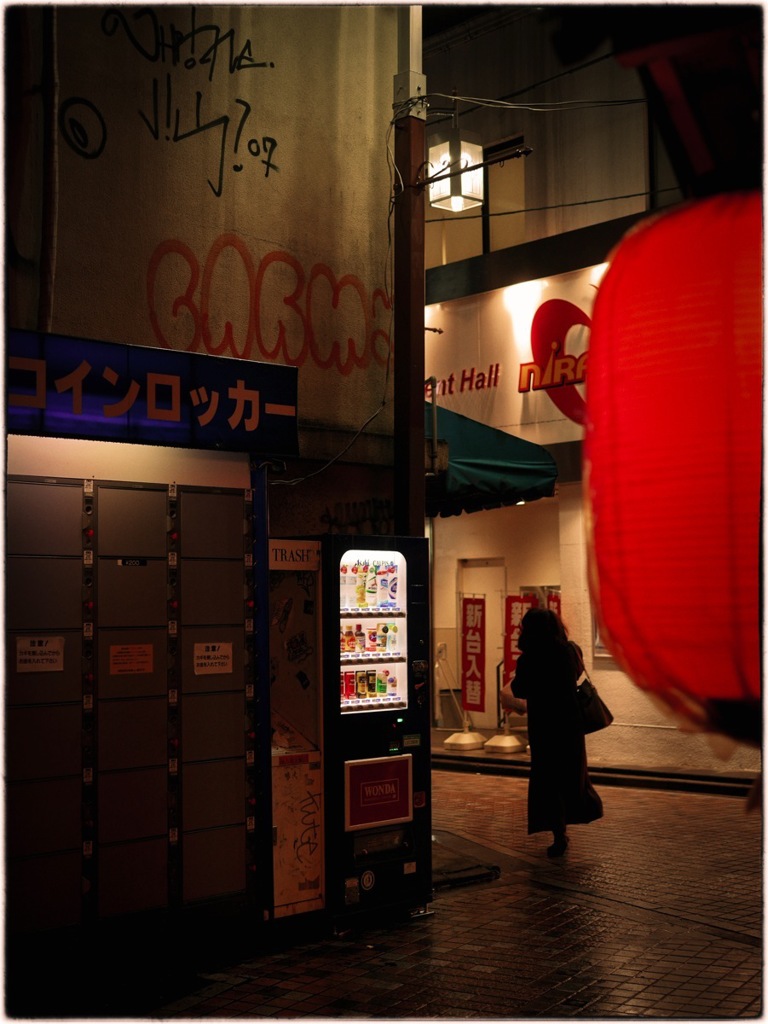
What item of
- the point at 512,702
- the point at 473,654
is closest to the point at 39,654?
the point at 512,702

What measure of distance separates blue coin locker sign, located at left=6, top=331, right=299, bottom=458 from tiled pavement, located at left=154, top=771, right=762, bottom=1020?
3.30 meters

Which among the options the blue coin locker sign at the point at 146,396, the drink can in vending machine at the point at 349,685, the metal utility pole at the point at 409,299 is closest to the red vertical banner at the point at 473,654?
the metal utility pole at the point at 409,299

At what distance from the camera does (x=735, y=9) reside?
2494 millimetres

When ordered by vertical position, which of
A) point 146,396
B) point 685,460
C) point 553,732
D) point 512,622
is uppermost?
point 146,396

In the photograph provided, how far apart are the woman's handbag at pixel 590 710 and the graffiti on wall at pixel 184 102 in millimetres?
5459

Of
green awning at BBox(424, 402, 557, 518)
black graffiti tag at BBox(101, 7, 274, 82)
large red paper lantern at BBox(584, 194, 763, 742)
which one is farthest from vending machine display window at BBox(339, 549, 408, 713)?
large red paper lantern at BBox(584, 194, 763, 742)

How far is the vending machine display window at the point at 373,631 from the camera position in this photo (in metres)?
8.09

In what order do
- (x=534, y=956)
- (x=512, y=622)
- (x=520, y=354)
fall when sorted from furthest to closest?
(x=520, y=354) → (x=512, y=622) → (x=534, y=956)

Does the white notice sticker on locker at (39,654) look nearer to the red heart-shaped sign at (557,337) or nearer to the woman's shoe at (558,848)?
the woman's shoe at (558,848)

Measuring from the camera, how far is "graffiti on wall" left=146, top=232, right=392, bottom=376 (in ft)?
27.5

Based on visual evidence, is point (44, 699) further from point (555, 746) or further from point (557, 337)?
point (557, 337)

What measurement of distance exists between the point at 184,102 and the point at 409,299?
233 centimetres

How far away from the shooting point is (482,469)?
10.6 metres

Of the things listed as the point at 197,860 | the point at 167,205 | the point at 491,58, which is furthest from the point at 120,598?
the point at 491,58
